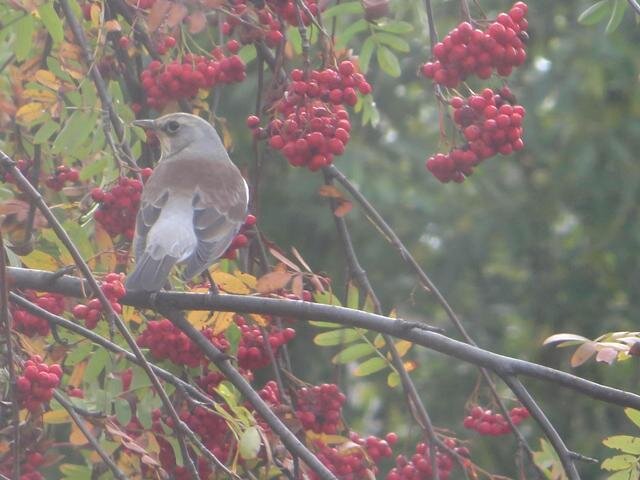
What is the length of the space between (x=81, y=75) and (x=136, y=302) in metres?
0.64

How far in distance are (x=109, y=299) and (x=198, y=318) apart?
0.32 meters

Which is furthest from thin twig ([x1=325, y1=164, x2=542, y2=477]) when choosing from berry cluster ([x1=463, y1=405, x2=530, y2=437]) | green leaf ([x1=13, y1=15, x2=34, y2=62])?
green leaf ([x1=13, y1=15, x2=34, y2=62])

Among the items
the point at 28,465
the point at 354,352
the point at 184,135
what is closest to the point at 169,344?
the point at 28,465

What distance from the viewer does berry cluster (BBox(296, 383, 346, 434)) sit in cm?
309

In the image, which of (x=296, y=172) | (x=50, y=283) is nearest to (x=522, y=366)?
(x=50, y=283)

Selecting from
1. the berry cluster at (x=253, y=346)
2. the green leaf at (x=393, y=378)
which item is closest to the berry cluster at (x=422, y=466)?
the green leaf at (x=393, y=378)

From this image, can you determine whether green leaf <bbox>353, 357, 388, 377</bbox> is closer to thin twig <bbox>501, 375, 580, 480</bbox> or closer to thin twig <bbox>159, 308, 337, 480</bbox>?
thin twig <bbox>159, 308, 337, 480</bbox>

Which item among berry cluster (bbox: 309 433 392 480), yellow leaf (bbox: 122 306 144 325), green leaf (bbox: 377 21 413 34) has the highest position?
green leaf (bbox: 377 21 413 34)

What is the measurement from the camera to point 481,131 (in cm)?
293

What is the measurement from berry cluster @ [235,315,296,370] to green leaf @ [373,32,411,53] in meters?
0.95

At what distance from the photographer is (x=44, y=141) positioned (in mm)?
3211

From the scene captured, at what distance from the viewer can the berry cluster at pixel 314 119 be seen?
2.85 m

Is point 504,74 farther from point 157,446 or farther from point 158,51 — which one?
point 157,446

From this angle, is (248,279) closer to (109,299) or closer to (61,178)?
(109,299)
